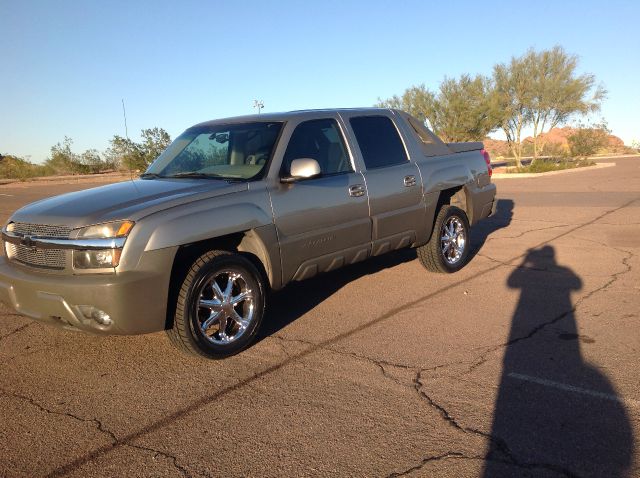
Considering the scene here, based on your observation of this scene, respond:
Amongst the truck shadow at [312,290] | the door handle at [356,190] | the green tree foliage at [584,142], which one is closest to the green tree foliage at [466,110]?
the green tree foliage at [584,142]

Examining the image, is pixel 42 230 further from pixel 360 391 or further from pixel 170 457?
pixel 360 391

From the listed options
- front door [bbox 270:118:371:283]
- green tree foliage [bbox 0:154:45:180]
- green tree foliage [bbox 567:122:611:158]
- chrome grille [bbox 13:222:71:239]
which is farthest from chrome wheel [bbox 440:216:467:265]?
green tree foliage [bbox 0:154:45:180]

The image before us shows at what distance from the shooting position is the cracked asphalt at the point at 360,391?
2916 mm

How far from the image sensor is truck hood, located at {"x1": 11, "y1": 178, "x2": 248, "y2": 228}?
388 cm

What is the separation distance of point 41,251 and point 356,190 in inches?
107

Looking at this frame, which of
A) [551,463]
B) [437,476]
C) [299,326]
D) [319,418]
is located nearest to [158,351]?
[299,326]

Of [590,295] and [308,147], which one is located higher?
[308,147]

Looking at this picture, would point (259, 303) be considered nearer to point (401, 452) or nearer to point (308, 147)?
point (308, 147)

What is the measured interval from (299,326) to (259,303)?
68 cm

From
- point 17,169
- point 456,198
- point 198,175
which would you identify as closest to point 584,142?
point 456,198

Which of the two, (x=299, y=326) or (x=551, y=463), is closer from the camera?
(x=551, y=463)

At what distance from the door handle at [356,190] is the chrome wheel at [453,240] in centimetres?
168

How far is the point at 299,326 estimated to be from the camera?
5.05 m

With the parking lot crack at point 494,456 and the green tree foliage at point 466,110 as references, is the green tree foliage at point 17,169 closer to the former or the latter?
the green tree foliage at point 466,110
